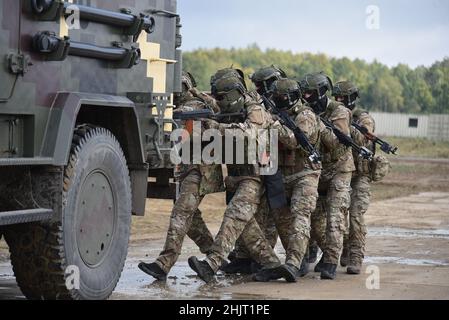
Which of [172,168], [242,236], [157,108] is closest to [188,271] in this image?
[242,236]

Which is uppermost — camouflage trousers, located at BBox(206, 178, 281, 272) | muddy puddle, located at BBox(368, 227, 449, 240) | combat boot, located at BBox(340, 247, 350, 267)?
camouflage trousers, located at BBox(206, 178, 281, 272)

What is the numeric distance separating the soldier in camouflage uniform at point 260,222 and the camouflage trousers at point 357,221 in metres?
0.76

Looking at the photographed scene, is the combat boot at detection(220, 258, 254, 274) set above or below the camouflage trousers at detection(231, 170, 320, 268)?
below

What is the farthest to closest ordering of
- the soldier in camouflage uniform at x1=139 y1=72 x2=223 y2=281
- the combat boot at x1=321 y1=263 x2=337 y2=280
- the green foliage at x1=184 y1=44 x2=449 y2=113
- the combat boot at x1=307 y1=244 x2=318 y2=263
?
1. the green foliage at x1=184 y1=44 x2=449 y2=113
2. the combat boot at x1=307 y1=244 x2=318 y2=263
3. the combat boot at x1=321 y1=263 x2=337 y2=280
4. the soldier in camouflage uniform at x1=139 y1=72 x2=223 y2=281

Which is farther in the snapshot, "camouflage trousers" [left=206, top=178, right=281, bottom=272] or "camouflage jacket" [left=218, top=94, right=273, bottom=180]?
"camouflage jacket" [left=218, top=94, right=273, bottom=180]

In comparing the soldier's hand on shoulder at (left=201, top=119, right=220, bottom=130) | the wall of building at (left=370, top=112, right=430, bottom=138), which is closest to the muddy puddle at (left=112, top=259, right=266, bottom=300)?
the soldier's hand on shoulder at (left=201, top=119, right=220, bottom=130)

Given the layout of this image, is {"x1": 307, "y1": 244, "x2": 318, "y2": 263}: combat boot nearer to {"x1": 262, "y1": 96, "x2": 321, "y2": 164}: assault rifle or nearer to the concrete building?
{"x1": 262, "y1": 96, "x2": 321, "y2": 164}: assault rifle

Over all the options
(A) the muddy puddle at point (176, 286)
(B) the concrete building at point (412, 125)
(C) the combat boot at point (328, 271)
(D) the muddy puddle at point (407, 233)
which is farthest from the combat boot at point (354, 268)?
(B) the concrete building at point (412, 125)

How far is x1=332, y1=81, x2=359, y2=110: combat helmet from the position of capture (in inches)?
509

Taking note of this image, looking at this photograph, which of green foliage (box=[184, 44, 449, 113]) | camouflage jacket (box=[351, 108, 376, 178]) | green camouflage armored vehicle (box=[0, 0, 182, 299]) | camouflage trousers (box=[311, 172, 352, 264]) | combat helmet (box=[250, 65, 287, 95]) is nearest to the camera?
green camouflage armored vehicle (box=[0, 0, 182, 299])

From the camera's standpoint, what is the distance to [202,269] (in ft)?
34.9

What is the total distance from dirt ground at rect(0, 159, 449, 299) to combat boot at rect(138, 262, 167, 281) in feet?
0.23
